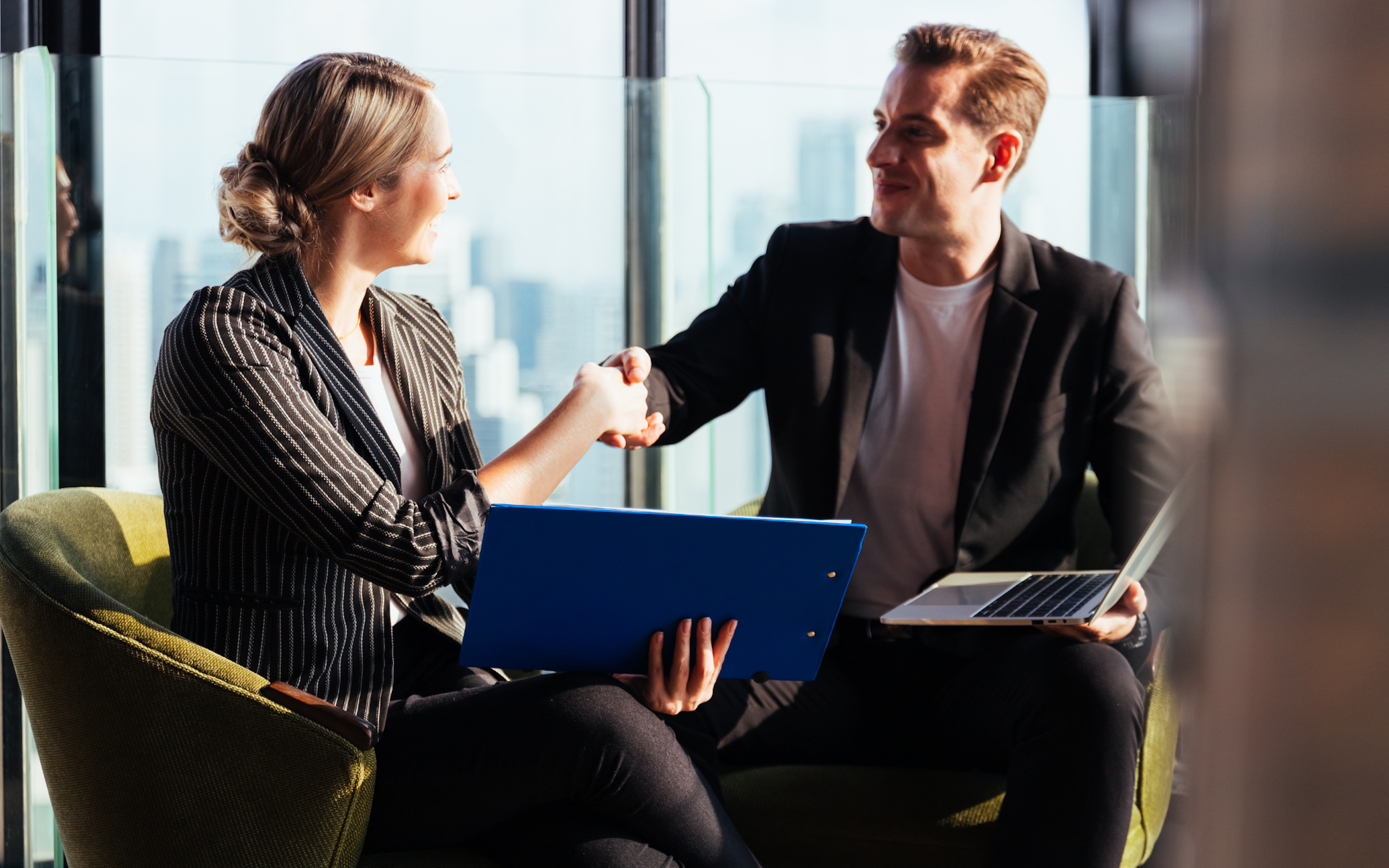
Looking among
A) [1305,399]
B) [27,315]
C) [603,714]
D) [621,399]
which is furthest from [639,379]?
[1305,399]

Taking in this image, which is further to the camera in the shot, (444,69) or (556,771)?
(444,69)

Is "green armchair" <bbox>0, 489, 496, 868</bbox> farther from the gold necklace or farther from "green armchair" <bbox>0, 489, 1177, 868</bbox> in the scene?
the gold necklace

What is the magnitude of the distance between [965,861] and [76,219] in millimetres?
1738

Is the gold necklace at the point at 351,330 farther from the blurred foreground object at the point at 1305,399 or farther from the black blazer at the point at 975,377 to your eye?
the blurred foreground object at the point at 1305,399

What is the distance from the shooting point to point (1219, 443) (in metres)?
0.10

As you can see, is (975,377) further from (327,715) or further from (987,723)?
(327,715)

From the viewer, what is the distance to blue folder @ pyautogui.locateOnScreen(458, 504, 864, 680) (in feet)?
3.51

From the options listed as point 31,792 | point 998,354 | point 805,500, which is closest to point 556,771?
point 805,500

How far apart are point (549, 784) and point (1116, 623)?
732mm

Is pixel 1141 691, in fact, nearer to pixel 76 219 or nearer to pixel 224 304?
pixel 224 304

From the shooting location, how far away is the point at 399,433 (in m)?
1.40

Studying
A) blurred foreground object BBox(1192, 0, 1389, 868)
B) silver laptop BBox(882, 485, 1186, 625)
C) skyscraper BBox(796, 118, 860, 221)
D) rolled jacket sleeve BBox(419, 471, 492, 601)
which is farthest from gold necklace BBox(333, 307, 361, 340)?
blurred foreground object BBox(1192, 0, 1389, 868)

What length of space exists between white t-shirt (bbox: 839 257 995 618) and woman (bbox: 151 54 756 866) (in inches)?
17.8

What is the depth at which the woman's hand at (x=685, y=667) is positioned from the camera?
3.83 feet
